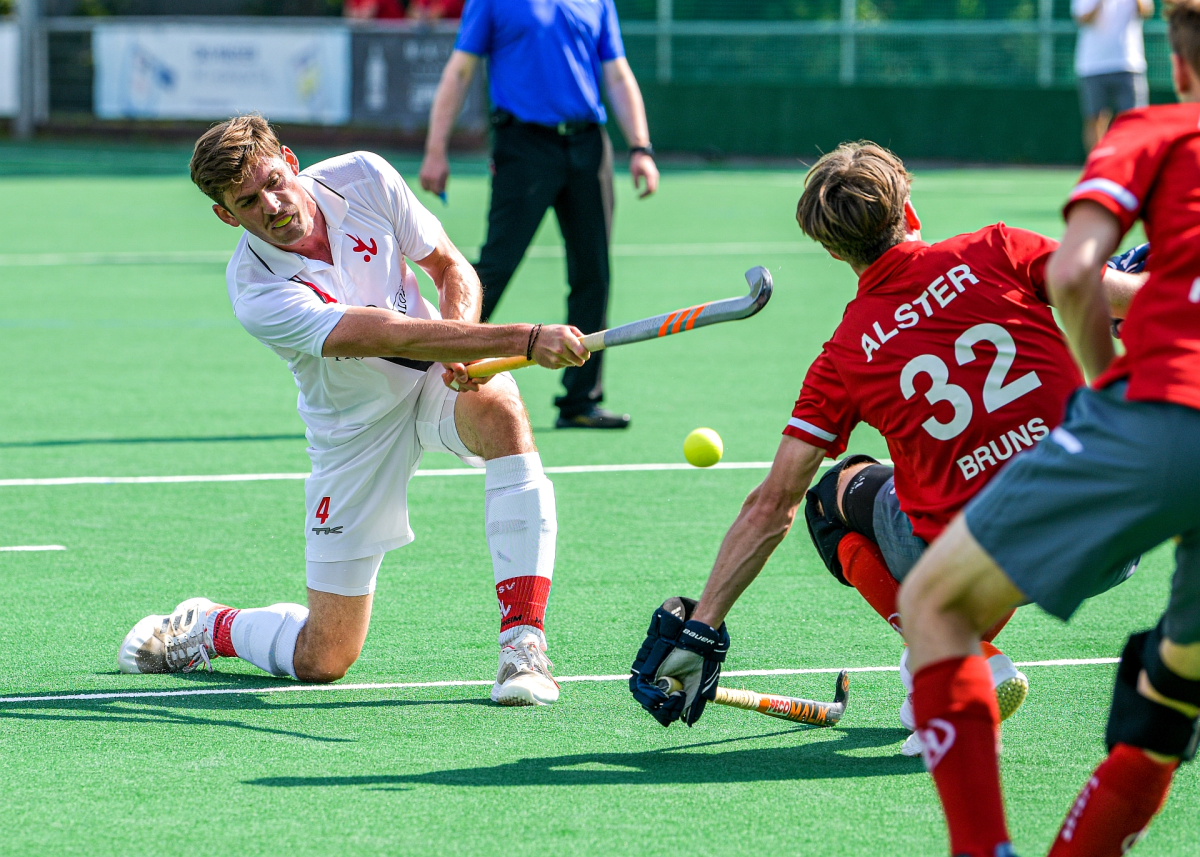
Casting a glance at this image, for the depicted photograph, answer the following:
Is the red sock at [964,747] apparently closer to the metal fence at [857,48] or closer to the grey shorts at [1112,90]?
the grey shorts at [1112,90]

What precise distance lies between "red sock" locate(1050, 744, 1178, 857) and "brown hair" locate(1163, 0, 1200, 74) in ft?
3.67

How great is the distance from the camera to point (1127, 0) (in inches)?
561

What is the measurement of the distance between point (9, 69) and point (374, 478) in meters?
23.6

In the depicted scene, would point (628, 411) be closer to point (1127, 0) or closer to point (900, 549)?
point (900, 549)

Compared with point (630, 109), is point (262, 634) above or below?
below

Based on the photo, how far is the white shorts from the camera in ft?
14.0

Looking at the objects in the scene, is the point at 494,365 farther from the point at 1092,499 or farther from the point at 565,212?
the point at 565,212

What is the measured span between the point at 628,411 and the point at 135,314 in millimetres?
4321

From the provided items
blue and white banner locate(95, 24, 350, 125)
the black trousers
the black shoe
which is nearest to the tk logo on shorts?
the black trousers

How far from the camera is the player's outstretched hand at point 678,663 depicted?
3.43m

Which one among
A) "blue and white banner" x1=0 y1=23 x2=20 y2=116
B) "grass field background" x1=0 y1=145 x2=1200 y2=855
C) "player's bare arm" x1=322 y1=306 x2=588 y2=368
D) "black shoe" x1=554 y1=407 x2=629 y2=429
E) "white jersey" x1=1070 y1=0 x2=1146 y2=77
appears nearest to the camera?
"grass field background" x1=0 y1=145 x2=1200 y2=855

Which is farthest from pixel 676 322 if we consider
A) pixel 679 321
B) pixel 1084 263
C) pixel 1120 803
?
pixel 1120 803

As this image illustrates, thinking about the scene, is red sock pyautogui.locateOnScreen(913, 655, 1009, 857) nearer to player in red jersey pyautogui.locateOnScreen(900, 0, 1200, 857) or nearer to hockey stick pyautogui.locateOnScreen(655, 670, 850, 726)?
player in red jersey pyautogui.locateOnScreen(900, 0, 1200, 857)

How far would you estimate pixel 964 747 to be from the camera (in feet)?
8.22
